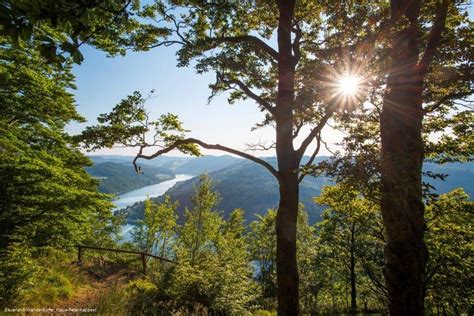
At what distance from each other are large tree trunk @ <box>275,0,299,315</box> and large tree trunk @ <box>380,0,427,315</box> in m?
3.54

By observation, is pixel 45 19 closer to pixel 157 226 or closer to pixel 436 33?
pixel 436 33

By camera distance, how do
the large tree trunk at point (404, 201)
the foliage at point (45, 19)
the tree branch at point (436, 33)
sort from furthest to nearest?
the tree branch at point (436, 33), the large tree trunk at point (404, 201), the foliage at point (45, 19)

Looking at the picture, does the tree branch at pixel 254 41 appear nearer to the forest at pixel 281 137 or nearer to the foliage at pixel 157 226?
the forest at pixel 281 137

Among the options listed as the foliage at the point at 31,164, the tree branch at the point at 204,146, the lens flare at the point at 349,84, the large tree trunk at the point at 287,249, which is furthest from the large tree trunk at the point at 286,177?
the foliage at the point at 31,164

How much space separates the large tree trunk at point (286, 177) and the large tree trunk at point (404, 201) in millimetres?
3540

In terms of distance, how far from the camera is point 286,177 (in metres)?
8.91

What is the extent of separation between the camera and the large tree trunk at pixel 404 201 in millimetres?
4281

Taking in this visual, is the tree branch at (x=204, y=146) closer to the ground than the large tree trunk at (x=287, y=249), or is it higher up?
higher up

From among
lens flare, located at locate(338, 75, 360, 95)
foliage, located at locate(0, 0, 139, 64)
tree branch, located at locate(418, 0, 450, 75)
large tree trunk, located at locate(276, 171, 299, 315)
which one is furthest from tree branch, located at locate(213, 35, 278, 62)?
foliage, located at locate(0, 0, 139, 64)

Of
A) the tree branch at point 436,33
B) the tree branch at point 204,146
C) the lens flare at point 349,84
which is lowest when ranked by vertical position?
the tree branch at point 204,146

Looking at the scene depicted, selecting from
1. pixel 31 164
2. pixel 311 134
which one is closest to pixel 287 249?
pixel 311 134

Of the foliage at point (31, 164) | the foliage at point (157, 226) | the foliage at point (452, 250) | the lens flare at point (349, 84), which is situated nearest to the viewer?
the lens flare at point (349, 84)

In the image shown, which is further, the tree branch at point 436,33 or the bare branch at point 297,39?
the bare branch at point 297,39

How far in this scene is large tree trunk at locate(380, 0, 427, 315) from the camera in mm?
4281
